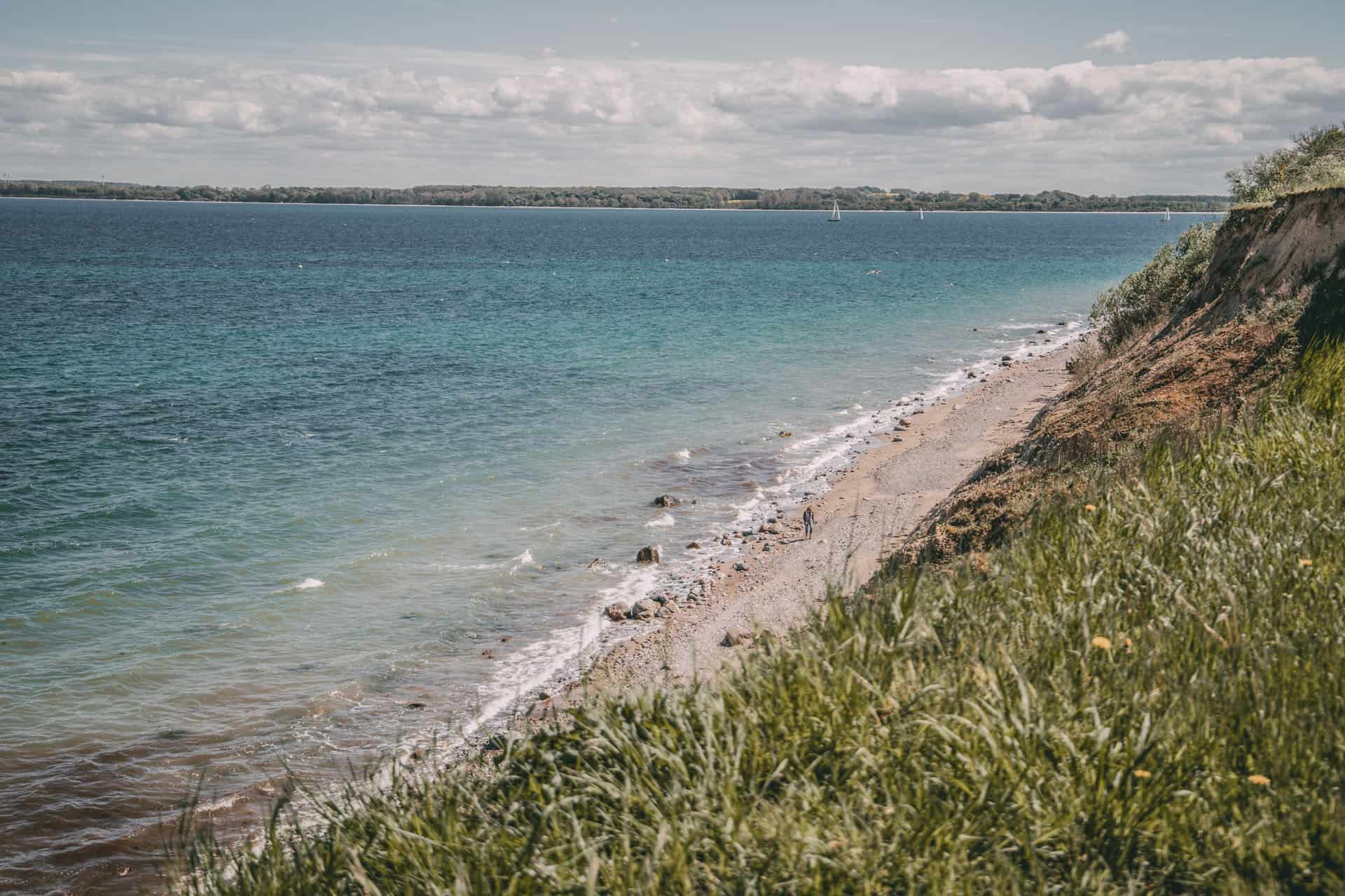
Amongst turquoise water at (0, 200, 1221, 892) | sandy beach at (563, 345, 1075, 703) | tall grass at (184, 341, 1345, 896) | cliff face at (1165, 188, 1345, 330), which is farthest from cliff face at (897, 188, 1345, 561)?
turquoise water at (0, 200, 1221, 892)

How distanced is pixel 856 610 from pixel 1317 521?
3.38 meters

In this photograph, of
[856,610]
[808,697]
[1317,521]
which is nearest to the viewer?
[808,697]

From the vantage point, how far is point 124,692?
47.1ft

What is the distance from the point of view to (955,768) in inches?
185

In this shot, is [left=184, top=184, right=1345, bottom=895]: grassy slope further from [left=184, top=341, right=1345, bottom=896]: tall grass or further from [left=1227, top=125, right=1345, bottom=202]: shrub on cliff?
[left=1227, top=125, right=1345, bottom=202]: shrub on cliff

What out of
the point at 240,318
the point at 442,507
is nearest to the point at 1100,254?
the point at 240,318

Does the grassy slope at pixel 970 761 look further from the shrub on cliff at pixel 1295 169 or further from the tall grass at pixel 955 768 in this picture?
the shrub on cliff at pixel 1295 169

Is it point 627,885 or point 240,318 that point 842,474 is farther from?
point 240,318

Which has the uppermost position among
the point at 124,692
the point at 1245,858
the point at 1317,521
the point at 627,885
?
the point at 1317,521

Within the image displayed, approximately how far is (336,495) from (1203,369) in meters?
19.2

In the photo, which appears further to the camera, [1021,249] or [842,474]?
[1021,249]

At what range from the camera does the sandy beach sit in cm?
1410

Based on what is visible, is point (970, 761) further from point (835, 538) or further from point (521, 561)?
point (521, 561)

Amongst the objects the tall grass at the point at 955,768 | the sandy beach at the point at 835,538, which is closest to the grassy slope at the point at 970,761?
the tall grass at the point at 955,768
